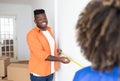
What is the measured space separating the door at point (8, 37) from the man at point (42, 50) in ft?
16.1

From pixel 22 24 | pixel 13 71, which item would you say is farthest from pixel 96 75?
pixel 22 24

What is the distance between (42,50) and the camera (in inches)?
80.7

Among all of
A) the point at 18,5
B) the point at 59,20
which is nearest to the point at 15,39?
the point at 18,5

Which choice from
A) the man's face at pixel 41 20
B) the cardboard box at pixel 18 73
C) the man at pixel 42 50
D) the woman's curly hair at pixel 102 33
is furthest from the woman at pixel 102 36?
the cardboard box at pixel 18 73

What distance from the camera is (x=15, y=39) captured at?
7.00m

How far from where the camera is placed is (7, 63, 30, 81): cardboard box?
125 inches

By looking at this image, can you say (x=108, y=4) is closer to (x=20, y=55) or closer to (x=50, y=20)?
(x=50, y=20)

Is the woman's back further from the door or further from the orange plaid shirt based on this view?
the door

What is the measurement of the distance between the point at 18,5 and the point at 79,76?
6550 millimetres

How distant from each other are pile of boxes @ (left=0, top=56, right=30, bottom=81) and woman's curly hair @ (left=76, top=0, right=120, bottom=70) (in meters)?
2.66

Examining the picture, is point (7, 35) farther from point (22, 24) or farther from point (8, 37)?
point (22, 24)

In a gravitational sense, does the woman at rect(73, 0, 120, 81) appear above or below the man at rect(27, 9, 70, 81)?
above

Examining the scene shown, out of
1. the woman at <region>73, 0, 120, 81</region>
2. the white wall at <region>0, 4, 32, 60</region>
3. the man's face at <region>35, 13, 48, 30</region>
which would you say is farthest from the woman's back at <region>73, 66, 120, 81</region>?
the white wall at <region>0, 4, 32, 60</region>

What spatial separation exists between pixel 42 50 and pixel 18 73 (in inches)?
54.3
